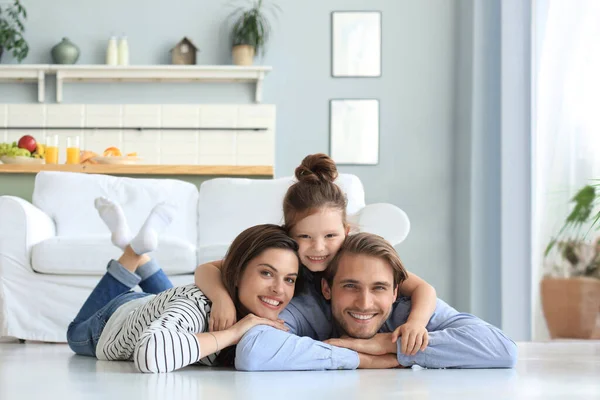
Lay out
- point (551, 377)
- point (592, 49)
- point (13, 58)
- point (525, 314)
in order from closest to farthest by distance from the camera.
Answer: point (551, 377) → point (592, 49) → point (525, 314) → point (13, 58)

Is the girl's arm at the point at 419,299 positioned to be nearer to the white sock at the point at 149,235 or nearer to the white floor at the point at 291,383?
the white floor at the point at 291,383

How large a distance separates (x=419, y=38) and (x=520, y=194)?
5.85 ft

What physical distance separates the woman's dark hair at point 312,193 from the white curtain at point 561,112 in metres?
1.84

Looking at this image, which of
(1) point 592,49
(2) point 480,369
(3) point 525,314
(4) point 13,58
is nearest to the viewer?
(2) point 480,369

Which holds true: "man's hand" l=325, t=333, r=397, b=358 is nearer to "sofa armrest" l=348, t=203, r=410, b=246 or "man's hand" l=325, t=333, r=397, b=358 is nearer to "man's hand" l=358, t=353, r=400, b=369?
"man's hand" l=358, t=353, r=400, b=369

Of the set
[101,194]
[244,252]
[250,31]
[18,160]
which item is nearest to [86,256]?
[101,194]

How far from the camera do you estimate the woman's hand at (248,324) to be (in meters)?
1.85

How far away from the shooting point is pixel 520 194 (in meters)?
4.25

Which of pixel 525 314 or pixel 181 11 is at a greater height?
pixel 181 11

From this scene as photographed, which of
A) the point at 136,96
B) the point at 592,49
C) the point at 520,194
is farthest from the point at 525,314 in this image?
the point at 136,96

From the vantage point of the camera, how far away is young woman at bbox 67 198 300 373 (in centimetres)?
174

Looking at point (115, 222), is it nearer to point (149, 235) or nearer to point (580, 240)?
point (149, 235)

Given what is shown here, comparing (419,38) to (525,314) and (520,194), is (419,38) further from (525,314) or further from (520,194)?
(525,314)

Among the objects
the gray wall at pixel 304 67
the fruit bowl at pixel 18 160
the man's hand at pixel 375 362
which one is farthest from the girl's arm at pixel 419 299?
the gray wall at pixel 304 67
